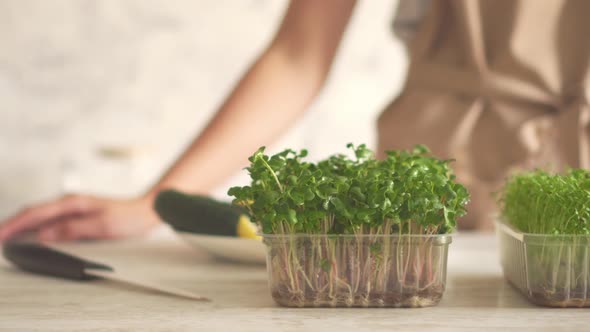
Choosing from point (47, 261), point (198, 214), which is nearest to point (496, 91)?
point (198, 214)

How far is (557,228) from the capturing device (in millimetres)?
615

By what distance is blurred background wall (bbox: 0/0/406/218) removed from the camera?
109 inches

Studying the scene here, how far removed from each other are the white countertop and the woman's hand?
35 cm

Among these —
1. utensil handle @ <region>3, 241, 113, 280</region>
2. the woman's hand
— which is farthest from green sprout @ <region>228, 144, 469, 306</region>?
the woman's hand

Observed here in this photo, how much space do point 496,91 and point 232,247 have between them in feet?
2.40

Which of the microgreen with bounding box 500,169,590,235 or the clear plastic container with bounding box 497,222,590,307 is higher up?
the microgreen with bounding box 500,169,590,235

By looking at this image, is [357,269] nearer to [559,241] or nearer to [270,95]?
[559,241]

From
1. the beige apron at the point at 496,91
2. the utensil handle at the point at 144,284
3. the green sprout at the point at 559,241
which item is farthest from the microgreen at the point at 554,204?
the beige apron at the point at 496,91

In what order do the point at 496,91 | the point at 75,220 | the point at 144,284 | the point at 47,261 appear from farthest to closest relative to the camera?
the point at 496,91 < the point at 75,220 < the point at 47,261 < the point at 144,284

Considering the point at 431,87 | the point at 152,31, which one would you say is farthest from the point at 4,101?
the point at 431,87

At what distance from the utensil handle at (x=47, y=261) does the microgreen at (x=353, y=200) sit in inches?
10.8

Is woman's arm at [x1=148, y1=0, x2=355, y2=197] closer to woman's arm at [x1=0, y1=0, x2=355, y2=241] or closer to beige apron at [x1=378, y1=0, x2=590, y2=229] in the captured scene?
woman's arm at [x1=0, y1=0, x2=355, y2=241]

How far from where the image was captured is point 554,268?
1.97 ft

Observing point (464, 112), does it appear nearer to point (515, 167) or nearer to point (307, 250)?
point (515, 167)
